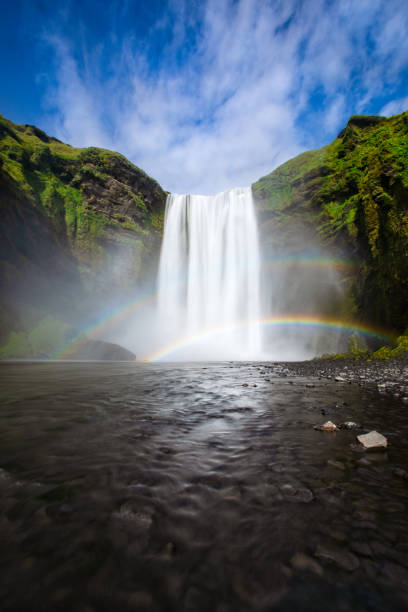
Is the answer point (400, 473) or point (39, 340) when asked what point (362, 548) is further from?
point (39, 340)

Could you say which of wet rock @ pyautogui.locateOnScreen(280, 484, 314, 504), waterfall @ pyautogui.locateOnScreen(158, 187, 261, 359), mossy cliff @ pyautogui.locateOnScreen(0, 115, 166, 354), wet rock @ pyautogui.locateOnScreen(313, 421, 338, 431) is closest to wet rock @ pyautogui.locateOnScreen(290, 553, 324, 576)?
wet rock @ pyautogui.locateOnScreen(280, 484, 314, 504)

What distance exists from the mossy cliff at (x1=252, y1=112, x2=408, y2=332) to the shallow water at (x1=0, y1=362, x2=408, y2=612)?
15253 mm

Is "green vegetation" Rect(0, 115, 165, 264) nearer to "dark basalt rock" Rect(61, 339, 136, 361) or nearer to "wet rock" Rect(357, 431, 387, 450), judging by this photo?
"dark basalt rock" Rect(61, 339, 136, 361)

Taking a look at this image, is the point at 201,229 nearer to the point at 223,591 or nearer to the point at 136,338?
the point at 136,338

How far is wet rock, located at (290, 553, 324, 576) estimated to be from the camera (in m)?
1.27

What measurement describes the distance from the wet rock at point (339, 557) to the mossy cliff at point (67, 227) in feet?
79.9

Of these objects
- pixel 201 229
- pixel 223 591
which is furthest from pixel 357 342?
pixel 201 229

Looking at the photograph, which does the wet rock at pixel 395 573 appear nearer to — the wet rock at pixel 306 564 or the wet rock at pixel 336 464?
the wet rock at pixel 306 564

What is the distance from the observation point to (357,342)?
18484 millimetres

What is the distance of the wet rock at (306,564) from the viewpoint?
127cm

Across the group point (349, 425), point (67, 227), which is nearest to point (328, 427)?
point (349, 425)

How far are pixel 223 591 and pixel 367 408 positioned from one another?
456cm

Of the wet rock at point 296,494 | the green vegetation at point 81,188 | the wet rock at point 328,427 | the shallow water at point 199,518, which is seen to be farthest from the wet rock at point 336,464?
the green vegetation at point 81,188

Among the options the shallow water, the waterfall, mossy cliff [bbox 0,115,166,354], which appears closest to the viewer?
the shallow water
